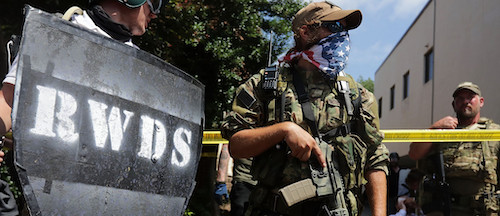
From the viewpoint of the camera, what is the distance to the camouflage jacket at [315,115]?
250 centimetres

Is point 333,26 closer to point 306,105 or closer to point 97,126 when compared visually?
point 306,105

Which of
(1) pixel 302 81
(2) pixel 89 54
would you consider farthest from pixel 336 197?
(2) pixel 89 54

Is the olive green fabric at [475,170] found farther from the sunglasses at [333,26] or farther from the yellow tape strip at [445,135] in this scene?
the sunglasses at [333,26]

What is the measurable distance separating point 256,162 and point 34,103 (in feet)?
4.13

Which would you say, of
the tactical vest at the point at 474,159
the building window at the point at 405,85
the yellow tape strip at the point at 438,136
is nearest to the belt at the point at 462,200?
the tactical vest at the point at 474,159

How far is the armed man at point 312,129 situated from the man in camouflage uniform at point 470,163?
2.66 meters

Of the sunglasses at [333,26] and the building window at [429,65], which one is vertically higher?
the building window at [429,65]

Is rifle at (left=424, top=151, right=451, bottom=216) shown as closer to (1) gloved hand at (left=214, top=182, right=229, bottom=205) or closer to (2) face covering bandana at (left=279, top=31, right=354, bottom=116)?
(1) gloved hand at (left=214, top=182, right=229, bottom=205)

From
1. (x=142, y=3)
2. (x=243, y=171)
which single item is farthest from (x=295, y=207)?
(x=243, y=171)

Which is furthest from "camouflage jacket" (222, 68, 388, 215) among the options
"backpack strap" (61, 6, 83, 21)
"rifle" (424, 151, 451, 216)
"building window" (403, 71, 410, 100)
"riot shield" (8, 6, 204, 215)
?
"building window" (403, 71, 410, 100)

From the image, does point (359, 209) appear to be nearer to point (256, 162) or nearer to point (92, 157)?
point (256, 162)

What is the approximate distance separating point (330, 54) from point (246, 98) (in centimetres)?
48

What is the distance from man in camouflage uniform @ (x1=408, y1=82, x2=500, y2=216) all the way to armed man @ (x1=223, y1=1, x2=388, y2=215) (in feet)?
8.74

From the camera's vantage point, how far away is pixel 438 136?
17.4 feet
